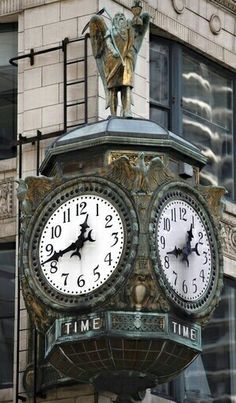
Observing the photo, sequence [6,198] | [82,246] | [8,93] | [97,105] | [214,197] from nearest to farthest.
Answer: [82,246]
[214,197]
[97,105]
[6,198]
[8,93]

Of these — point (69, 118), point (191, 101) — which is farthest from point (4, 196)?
point (191, 101)

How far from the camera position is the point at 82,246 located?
21.4 m

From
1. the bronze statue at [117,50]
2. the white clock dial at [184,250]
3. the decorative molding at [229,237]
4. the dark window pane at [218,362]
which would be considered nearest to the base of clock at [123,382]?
the white clock dial at [184,250]

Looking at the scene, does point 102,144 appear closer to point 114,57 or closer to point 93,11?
point 114,57

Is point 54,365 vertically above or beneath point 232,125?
beneath

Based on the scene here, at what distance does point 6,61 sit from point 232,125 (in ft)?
11.2

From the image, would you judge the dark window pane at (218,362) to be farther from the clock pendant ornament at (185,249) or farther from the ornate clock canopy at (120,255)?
the ornate clock canopy at (120,255)

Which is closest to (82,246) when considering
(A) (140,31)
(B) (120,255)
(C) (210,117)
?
(B) (120,255)

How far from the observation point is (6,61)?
2648cm

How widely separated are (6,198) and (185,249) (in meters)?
4.71

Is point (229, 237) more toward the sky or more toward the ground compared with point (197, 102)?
more toward the ground

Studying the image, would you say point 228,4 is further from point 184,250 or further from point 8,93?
point 184,250

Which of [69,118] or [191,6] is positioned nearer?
[69,118]

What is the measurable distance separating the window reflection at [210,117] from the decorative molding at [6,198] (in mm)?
2577
